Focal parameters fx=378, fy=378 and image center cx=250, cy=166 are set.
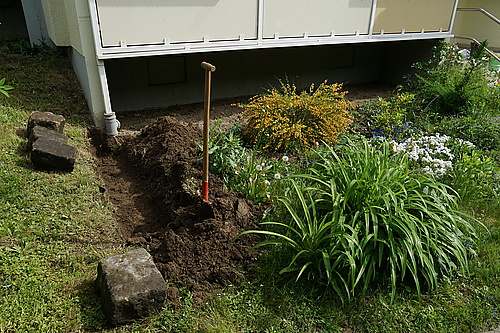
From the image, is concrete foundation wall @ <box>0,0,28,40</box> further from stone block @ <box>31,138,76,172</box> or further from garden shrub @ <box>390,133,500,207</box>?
garden shrub @ <box>390,133,500,207</box>

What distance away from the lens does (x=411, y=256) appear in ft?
8.51

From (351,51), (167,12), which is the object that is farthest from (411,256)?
(351,51)

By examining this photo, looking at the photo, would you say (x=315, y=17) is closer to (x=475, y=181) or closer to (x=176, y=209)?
(x=475, y=181)

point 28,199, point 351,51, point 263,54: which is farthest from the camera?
point 351,51

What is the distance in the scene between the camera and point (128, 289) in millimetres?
Answer: 2355

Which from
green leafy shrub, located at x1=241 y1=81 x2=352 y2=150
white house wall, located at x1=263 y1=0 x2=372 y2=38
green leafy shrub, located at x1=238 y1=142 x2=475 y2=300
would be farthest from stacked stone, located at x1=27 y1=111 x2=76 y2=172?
white house wall, located at x1=263 y1=0 x2=372 y2=38

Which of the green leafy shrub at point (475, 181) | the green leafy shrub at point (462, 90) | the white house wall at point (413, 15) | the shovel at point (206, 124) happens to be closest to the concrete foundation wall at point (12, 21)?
the white house wall at point (413, 15)

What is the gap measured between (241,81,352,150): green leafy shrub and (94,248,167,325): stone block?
95.1 inches

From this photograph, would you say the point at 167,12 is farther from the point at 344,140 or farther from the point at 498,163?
the point at 498,163

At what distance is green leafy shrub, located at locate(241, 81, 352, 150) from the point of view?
4629 mm

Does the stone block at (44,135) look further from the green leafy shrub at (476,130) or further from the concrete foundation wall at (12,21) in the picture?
the concrete foundation wall at (12,21)

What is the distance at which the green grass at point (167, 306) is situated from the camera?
2.41 m

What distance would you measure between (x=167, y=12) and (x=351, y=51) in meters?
4.58

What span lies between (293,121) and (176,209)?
2.13 metres
